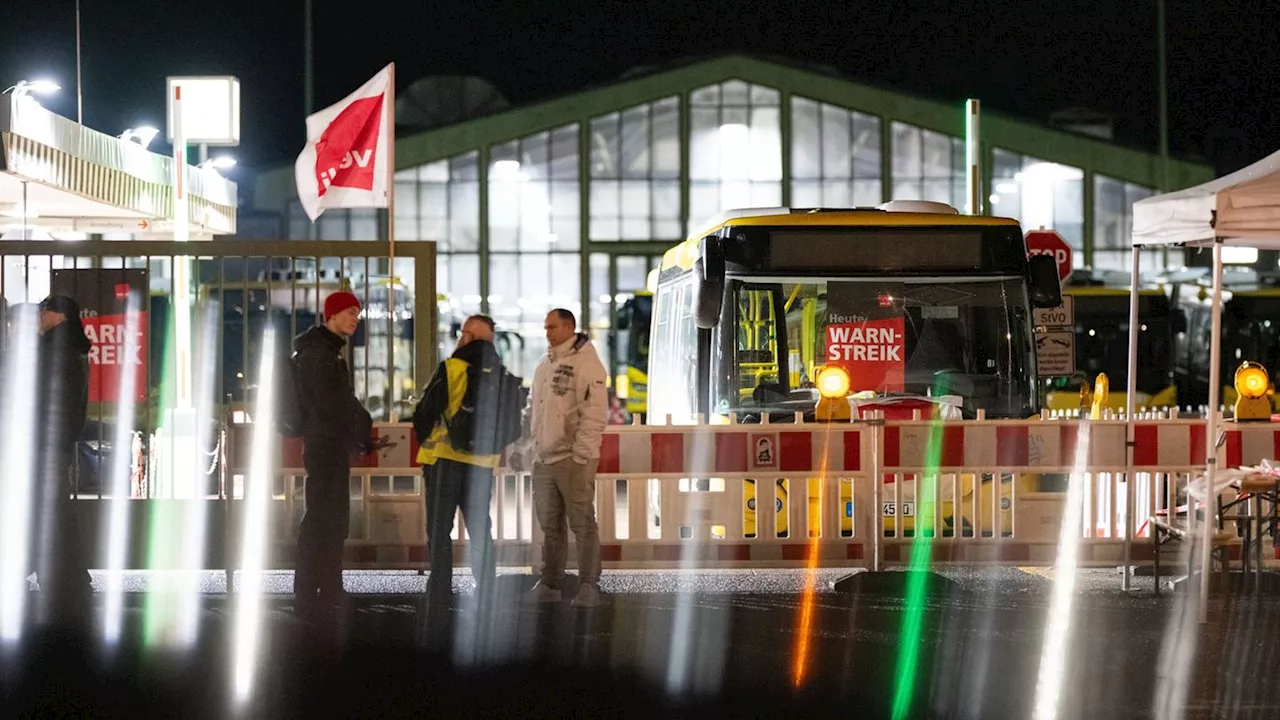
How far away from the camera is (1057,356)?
1667 cm

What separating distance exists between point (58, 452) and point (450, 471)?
2.32 meters

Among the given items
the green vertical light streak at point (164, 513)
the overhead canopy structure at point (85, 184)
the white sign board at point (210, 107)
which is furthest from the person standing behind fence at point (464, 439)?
the white sign board at point (210, 107)

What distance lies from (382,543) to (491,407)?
209 centimetres

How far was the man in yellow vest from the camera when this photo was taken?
1124 cm

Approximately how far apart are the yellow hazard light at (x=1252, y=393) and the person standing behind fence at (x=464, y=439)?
507cm

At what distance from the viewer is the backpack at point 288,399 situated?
35.3ft

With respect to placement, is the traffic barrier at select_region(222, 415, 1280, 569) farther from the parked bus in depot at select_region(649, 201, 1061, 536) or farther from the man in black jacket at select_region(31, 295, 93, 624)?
the man in black jacket at select_region(31, 295, 93, 624)

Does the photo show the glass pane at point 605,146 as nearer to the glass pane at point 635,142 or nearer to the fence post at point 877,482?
the glass pane at point 635,142

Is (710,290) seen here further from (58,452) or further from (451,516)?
(58,452)

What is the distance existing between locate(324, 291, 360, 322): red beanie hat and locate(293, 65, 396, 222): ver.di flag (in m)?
3.19

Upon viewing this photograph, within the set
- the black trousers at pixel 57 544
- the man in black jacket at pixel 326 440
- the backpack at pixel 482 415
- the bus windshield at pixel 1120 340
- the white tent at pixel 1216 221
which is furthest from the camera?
the bus windshield at pixel 1120 340

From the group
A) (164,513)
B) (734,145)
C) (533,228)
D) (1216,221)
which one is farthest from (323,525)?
(533,228)

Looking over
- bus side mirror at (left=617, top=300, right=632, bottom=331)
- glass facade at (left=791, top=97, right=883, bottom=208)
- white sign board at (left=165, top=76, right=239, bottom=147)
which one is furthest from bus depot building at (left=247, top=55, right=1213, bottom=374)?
white sign board at (left=165, top=76, right=239, bottom=147)

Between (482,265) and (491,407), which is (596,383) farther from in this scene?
(482,265)
